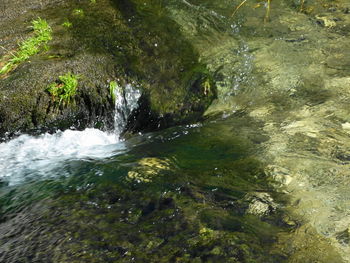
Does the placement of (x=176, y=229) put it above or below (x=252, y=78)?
below

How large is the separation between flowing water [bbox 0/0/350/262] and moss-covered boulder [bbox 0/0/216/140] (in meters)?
0.22

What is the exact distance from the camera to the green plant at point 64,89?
544 centimetres

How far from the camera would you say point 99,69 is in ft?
19.0

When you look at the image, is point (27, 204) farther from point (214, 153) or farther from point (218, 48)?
point (218, 48)

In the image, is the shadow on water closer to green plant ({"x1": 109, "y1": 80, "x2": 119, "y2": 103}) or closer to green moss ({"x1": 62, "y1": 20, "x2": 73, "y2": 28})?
green plant ({"x1": 109, "y1": 80, "x2": 119, "y2": 103})

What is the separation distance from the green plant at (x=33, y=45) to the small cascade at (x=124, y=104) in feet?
4.94

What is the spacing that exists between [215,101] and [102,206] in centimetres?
299

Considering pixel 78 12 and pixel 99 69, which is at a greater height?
pixel 78 12

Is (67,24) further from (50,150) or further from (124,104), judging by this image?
(50,150)

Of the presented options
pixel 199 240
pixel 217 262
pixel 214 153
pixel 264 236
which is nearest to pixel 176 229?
pixel 199 240

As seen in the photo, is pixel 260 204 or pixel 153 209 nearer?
pixel 153 209

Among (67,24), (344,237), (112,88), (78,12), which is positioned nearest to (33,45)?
(67,24)

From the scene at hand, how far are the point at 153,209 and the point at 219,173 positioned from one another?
3.36 feet

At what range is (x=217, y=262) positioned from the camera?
297 centimetres
